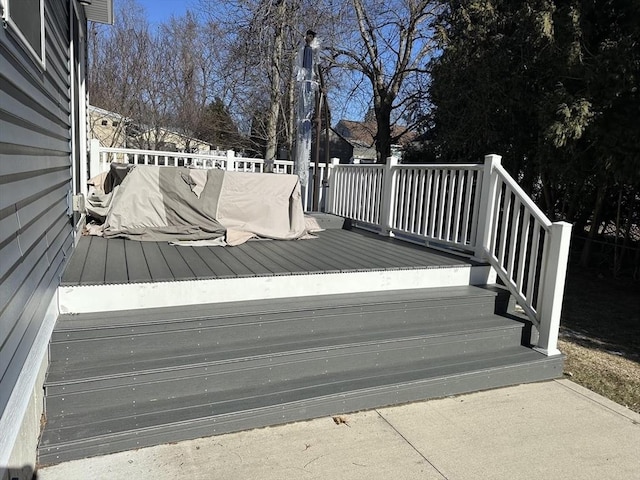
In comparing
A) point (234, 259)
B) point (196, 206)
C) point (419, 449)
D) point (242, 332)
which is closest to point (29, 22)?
point (242, 332)

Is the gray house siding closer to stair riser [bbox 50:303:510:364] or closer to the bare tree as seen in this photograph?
stair riser [bbox 50:303:510:364]

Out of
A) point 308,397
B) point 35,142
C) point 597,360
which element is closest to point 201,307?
point 308,397

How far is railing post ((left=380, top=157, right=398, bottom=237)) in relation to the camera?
5.37 meters

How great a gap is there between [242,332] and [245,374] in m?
0.28

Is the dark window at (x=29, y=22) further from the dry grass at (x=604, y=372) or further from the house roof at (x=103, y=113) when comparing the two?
the house roof at (x=103, y=113)

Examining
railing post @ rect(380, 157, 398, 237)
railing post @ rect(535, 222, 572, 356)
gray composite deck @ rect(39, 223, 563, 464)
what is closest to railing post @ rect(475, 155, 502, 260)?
gray composite deck @ rect(39, 223, 563, 464)

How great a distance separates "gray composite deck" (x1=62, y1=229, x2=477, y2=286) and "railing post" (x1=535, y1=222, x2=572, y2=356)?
75 cm

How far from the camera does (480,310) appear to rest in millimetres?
3658

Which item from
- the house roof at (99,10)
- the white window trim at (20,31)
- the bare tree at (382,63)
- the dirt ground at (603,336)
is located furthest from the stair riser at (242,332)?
the bare tree at (382,63)

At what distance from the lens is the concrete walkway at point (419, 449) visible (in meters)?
2.20

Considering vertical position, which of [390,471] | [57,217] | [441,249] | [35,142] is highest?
[35,142]

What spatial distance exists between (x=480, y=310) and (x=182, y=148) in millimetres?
17731

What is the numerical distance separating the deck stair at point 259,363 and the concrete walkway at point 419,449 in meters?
0.09

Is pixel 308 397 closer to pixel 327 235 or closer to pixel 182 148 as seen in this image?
pixel 327 235
